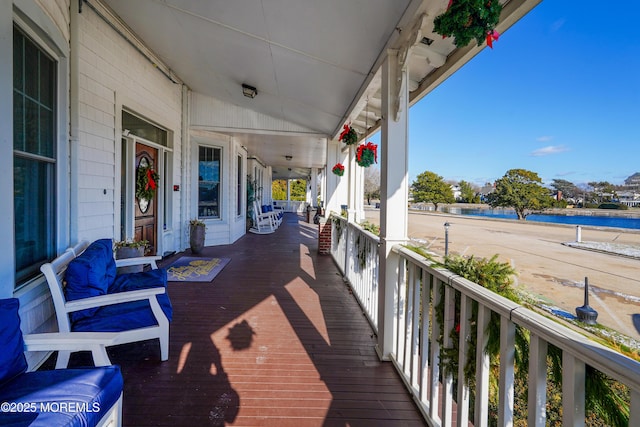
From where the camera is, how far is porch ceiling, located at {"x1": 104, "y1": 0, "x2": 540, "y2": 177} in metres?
2.08

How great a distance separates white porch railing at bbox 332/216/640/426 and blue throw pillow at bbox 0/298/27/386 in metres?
1.97

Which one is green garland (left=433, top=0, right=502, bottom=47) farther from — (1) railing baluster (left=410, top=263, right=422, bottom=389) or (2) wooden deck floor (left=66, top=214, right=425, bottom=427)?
(2) wooden deck floor (left=66, top=214, right=425, bottom=427)

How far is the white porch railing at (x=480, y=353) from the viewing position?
799 mm

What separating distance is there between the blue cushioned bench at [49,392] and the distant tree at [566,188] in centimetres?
252

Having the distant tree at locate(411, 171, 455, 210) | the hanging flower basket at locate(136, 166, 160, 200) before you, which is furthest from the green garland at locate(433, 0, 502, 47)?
the hanging flower basket at locate(136, 166, 160, 200)

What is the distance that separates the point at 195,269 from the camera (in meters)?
4.65

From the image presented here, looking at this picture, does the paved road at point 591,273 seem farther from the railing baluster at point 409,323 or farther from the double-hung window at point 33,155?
the double-hung window at point 33,155

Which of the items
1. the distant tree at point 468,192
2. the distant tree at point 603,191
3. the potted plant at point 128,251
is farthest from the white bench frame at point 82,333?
the distant tree at point 468,192

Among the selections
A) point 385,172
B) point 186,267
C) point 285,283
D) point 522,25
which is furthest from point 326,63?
point 186,267

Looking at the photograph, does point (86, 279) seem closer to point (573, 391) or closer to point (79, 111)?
point (79, 111)

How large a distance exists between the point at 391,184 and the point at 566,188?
1.04 m

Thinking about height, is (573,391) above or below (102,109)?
below

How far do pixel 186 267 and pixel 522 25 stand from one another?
4.80 meters

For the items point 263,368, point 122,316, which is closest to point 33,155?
point 122,316
